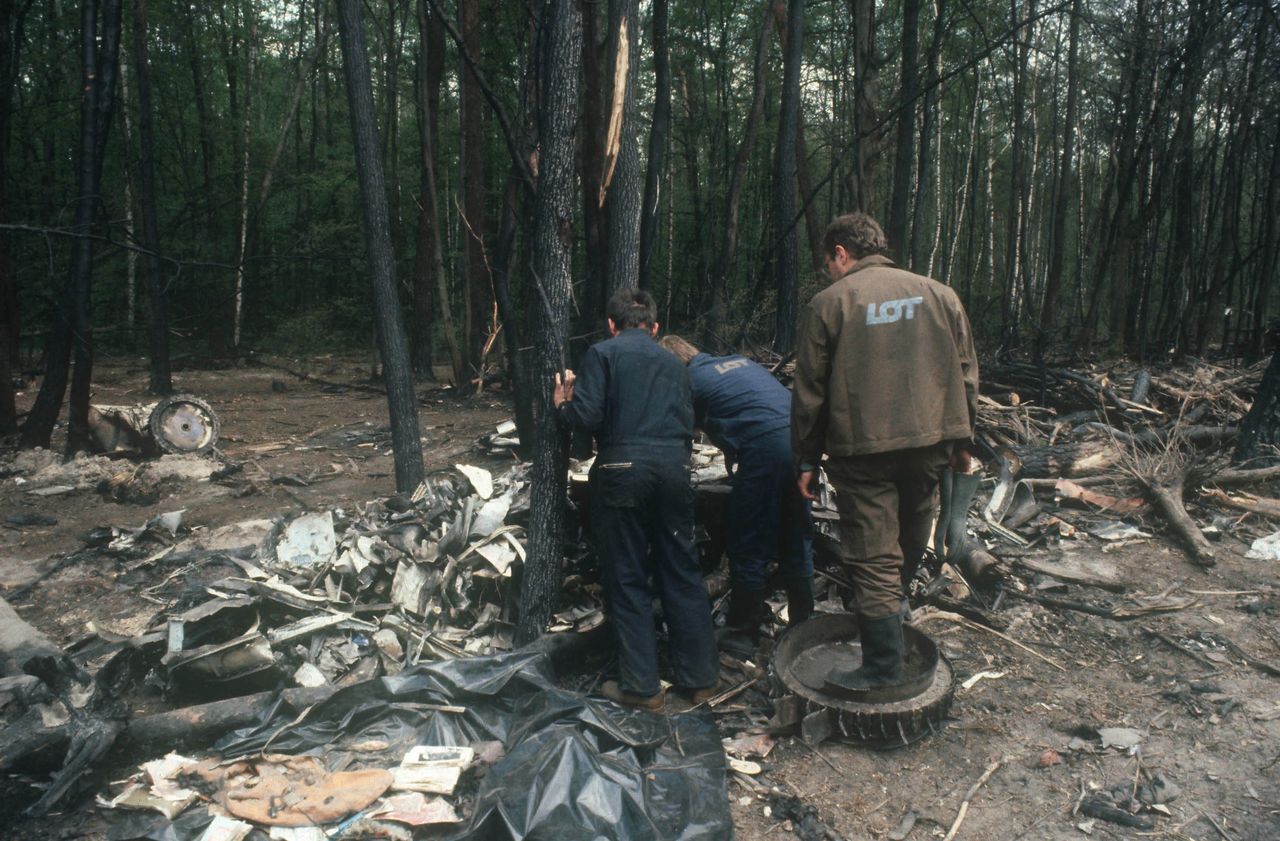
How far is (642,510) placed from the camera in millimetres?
4055

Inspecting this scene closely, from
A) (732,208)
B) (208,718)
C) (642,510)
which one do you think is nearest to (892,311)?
(642,510)

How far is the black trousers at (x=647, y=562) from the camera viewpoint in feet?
13.2

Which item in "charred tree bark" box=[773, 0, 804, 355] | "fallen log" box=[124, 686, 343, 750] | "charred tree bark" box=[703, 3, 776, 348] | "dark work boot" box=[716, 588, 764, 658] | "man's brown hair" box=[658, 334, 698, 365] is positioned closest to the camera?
"fallen log" box=[124, 686, 343, 750]

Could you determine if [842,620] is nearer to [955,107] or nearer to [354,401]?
[354,401]

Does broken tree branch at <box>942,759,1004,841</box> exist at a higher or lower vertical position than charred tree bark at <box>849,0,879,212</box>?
lower

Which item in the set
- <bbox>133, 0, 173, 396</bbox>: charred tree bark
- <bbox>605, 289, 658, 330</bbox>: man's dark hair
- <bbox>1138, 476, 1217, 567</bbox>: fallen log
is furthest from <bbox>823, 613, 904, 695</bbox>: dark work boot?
<bbox>133, 0, 173, 396</bbox>: charred tree bark

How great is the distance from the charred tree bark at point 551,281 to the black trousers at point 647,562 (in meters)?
0.52

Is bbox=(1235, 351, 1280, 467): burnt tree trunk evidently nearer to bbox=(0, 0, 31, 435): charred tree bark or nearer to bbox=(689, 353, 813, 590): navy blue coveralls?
bbox=(689, 353, 813, 590): navy blue coveralls

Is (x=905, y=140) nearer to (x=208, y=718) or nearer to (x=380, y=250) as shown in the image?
(x=380, y=250)

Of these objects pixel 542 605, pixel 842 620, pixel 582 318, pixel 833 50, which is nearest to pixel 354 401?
pixel 582 318

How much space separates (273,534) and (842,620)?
3878 millimetres

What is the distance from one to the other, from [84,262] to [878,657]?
399 inches

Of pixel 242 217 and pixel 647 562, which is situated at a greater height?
pixel 242 217

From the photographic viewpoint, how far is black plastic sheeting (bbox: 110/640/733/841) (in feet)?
9.73
